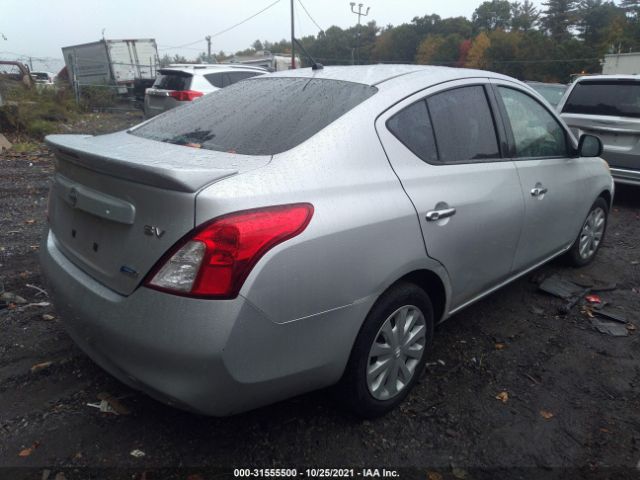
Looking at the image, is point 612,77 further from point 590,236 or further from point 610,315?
point 610,315

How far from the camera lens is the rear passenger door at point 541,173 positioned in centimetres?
326

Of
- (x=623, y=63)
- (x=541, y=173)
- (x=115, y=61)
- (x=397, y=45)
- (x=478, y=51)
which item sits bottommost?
(x=541, y=173)

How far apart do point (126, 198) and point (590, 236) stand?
413 cm

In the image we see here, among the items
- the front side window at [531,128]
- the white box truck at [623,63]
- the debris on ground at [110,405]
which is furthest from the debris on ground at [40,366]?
the white box truck at [623,63]

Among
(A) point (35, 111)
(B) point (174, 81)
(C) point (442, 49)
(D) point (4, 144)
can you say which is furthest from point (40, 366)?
(C) point (442, 49)

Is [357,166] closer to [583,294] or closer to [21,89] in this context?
[583,294]

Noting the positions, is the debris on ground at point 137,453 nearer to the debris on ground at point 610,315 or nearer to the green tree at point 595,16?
the debris on ground at point 610,315

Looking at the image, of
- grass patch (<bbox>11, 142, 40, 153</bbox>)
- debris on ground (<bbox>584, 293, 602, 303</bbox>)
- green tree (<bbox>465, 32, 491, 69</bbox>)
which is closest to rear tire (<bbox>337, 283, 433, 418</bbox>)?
debris on ground (<bbox>584, 293, 602, 303</bbox>)

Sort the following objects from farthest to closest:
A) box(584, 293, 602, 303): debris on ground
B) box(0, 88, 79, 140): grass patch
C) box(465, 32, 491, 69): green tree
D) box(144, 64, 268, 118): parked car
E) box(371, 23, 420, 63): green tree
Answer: box(371, 23, 420, 63): green tree, box(465, 32, 491, 69): green tree, box(0, 88, 79, 140): grass patch, box(144, 64, 268, 118): parked car, box(584, 293, 602, 303): debris on ground

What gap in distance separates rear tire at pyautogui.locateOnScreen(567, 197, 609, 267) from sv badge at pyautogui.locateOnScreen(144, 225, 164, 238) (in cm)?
368

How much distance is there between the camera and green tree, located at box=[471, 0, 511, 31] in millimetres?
80625

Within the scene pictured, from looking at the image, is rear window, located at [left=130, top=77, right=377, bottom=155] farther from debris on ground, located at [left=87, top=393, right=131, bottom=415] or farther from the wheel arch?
the wheel arch

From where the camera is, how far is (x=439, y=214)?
250 centimetres

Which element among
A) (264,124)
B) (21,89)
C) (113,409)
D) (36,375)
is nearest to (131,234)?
(264,124)
